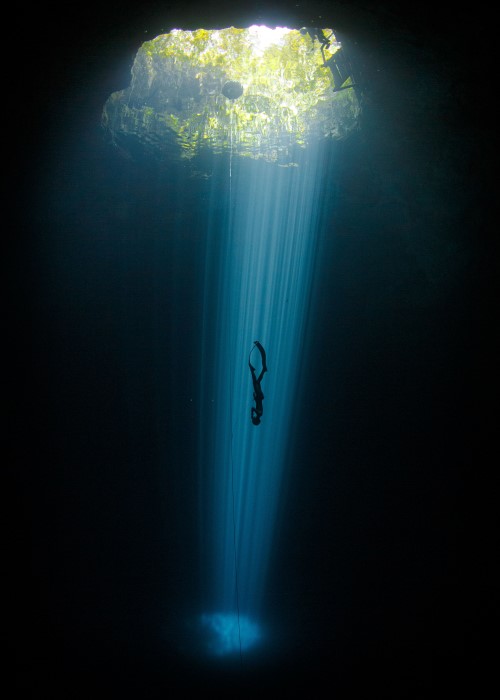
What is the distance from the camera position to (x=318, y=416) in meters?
4.97

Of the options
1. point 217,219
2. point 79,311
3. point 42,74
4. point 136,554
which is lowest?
point 136,554

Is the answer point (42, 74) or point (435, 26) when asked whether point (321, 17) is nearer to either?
point (435, 26)

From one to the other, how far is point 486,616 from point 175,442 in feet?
12.8

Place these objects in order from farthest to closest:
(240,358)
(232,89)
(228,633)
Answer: (240,358) < (228,633) < (232,89)

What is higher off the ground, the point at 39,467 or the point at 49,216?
the point at 49,216

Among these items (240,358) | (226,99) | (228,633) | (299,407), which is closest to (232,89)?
(226,99)

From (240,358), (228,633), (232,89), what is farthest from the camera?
(240,358)

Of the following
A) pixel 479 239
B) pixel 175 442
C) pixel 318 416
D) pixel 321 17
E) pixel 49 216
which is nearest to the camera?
pixel 321 17

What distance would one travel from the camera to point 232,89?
5.23m

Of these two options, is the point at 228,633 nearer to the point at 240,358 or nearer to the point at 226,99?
the point at 240,358

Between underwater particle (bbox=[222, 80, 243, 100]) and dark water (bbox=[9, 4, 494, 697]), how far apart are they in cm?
135

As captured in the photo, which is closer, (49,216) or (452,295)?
(452,295)

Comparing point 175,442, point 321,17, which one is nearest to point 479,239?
point 321,17

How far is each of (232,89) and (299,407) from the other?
4526 mm
